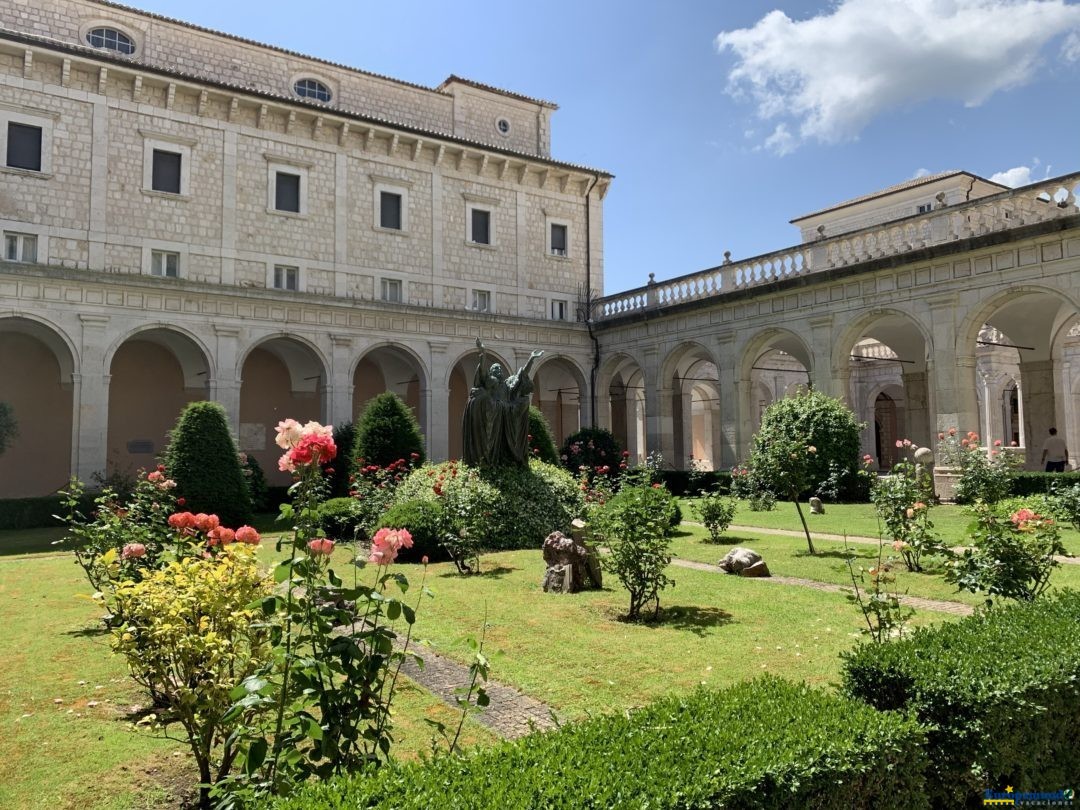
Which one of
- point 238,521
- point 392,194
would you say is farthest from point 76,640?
point 392,194

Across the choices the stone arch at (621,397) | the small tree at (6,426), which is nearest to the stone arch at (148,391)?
the small tree at (6,426)

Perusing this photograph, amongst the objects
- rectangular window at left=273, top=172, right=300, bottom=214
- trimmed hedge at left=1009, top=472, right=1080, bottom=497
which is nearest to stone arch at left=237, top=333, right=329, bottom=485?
rectangular window at left=273, top=172, right=300, bottom=214

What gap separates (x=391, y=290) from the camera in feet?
76.8

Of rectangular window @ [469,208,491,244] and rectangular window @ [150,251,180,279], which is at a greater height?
rectangular window @ [469,208,491,244]

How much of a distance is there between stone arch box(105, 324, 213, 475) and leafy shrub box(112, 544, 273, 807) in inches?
774

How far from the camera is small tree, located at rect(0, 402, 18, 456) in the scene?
17953 millimetres

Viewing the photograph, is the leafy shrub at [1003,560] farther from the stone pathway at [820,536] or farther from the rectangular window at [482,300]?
the rectangular window at [482,300]

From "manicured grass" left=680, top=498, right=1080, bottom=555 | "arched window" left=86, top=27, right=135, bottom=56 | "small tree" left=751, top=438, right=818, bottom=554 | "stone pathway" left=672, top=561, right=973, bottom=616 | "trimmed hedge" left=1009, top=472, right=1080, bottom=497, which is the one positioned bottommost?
"stone pathway" left=672, top=561, right=973, bottom=616

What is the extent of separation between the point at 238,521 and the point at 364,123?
46.7ft

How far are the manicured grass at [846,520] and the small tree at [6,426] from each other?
1710 cm

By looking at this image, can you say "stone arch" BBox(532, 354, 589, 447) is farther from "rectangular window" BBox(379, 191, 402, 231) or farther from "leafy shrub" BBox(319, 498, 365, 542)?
"leafy shrub" BBox(319, 498, 365, 542)

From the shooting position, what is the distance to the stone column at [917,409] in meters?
22.2

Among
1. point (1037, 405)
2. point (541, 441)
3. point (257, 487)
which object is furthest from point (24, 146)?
point (1037, 405)

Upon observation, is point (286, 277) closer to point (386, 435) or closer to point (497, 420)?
point (386, 435)
